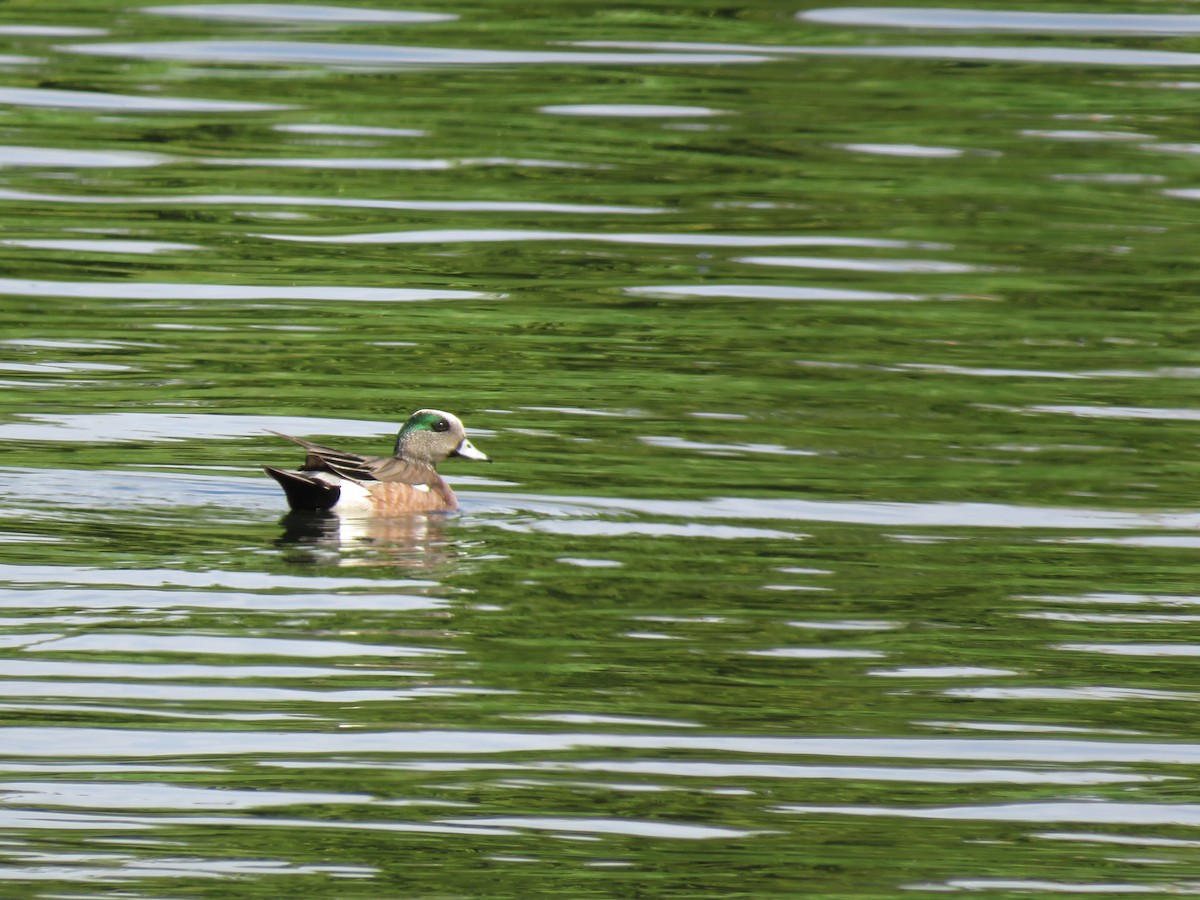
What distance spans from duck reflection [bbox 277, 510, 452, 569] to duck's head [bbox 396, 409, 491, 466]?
0.93 feet

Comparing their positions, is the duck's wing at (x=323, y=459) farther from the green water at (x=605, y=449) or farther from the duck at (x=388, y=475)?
the green water at (x=605, y=449)

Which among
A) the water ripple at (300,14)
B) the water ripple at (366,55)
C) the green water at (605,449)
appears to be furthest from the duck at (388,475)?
the water ripple at (300,14)

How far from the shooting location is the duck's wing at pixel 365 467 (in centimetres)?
974

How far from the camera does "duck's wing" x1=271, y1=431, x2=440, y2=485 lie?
974cm

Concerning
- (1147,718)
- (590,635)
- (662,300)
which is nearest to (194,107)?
(662,300)

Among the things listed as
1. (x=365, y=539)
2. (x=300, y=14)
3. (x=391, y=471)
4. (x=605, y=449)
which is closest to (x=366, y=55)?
(x=300, y=14)

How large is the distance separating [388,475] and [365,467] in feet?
0.55

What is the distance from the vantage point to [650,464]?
10.7 metres

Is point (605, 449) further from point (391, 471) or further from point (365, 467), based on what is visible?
point (365, 467)

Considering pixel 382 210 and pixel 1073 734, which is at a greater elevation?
pixel 382 210

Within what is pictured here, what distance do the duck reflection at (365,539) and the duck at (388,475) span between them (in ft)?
0.17

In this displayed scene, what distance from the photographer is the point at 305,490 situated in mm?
9773

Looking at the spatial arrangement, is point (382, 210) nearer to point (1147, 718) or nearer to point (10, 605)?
point (10, 605)

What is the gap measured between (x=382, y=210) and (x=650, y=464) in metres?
5.19
